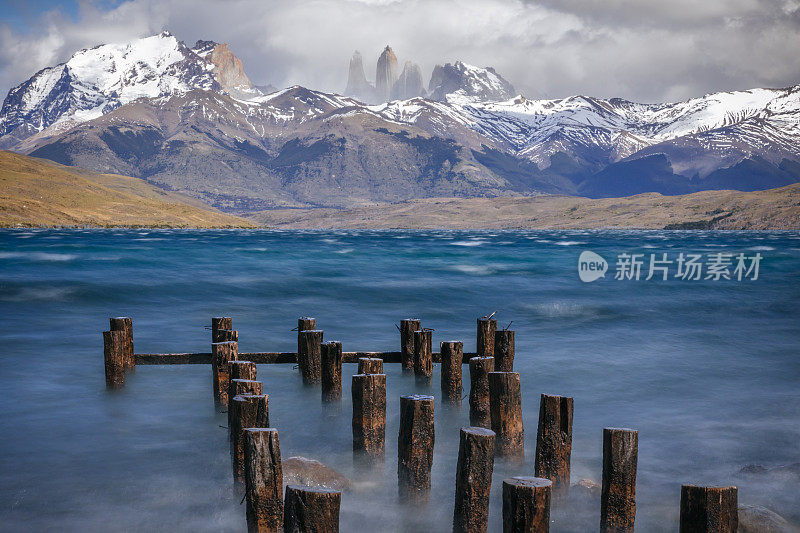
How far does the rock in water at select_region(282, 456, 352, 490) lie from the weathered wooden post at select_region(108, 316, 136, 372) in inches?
232

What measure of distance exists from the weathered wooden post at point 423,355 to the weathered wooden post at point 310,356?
2042 millimetres

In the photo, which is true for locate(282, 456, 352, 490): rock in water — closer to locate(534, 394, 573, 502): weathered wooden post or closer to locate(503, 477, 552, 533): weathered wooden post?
locate(534, 394, 573, 502): weathered wooden post

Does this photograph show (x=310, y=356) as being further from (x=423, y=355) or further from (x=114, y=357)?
(x=114, y=357)

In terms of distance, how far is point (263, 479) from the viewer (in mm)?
7133

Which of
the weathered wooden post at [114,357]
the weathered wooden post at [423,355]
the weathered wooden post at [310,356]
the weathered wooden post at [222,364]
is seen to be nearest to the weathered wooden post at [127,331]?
the weathered wooden post at [114,357]

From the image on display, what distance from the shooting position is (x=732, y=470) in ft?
37.0

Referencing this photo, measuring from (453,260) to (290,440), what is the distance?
197 ft

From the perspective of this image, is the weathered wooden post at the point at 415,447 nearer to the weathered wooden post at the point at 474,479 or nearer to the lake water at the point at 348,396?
the lake water at the point at 348,396

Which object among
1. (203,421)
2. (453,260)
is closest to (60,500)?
(203,421)

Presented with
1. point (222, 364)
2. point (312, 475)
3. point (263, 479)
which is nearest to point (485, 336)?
point (222, 364)

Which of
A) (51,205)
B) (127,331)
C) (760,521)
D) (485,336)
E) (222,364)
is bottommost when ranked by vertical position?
(760,521)

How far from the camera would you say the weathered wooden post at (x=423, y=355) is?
571 inches

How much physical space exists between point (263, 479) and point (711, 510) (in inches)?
170

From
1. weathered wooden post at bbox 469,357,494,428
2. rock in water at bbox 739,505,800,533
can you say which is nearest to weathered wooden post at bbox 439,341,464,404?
weathered wooden post at bbox 469,357,494,428
